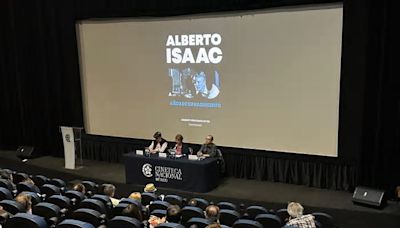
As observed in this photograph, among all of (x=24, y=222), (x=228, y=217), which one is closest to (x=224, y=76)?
(x=228, y=217)

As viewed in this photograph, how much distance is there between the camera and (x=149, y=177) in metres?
8.57

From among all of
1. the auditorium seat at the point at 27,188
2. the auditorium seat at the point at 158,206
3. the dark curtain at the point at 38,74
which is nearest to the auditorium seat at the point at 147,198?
the auditorium seat at the point at 158,206

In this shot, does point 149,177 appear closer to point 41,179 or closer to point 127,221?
point 41,179

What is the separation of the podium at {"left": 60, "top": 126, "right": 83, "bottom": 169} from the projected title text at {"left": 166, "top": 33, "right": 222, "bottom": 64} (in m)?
2.60

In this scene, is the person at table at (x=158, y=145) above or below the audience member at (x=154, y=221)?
above

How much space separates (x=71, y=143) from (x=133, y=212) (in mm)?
5596

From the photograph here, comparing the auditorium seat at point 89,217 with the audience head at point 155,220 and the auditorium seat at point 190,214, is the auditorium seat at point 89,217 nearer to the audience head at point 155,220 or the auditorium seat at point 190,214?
the audience head at point 155,220

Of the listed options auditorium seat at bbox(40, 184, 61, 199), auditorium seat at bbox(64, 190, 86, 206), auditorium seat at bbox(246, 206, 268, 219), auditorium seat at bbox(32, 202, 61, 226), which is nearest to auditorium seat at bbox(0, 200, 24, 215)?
auditorium seat at bbox(32, 202, 61, 226)

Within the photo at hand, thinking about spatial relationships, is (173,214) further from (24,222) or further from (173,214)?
(24,222)

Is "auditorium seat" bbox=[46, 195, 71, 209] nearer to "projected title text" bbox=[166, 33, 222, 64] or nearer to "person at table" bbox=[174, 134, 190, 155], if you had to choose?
"person at table" bbox=[174, 134, 190, 155]

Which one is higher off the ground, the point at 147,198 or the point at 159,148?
the point at 159,148

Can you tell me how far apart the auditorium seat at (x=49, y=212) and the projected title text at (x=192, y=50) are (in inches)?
188

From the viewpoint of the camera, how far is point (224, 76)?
8914mm

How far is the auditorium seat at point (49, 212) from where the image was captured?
16.4 ft
